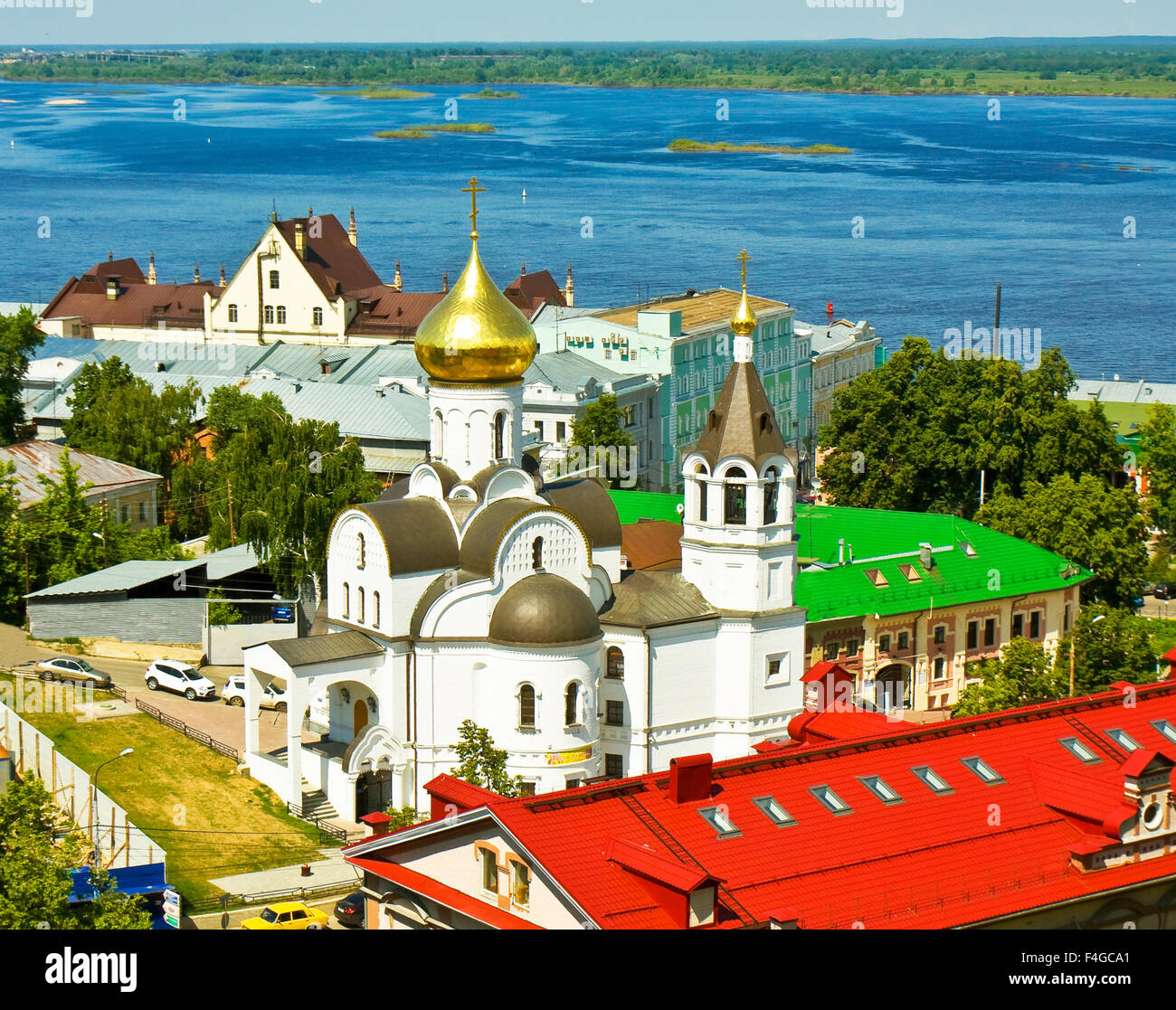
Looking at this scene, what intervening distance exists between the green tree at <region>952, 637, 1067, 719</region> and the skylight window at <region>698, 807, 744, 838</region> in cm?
1278

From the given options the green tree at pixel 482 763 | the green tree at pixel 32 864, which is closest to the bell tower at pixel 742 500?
the green tree at pixel 482 763

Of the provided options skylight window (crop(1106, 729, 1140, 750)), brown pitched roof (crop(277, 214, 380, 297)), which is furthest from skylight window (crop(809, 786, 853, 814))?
brown pitched roof (crop(277, 214, 380, 297))

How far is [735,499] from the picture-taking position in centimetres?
3750

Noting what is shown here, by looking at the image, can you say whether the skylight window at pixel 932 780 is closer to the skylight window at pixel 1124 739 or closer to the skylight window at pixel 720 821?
the skylight window at pixel 720 821

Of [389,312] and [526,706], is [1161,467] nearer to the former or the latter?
[389,312]

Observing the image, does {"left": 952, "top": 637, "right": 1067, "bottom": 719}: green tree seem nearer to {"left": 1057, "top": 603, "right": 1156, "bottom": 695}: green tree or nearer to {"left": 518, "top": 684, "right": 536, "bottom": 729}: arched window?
{"left": 1057, "top": 603, "right": 1156, "bottom": 695}: green tree

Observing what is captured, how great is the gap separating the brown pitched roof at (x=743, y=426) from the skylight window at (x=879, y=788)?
11.6m

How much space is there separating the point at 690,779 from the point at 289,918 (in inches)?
345

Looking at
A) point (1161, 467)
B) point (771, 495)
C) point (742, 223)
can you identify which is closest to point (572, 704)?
point (771, 495)

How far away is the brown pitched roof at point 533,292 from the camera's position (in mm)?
80500

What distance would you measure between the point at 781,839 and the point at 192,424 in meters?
36.4

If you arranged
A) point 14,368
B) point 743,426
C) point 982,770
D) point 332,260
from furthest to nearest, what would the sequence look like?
point 332,260 → point 14,368 → point 743,426 → point 982,770
